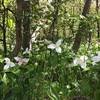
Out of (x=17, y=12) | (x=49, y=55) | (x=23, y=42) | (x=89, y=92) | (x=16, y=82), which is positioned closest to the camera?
(x=89, y=92)

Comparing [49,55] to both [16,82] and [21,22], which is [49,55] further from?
[21,22]

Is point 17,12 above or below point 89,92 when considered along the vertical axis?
above

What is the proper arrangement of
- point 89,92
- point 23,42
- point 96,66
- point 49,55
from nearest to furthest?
point 96,66 → point 89,92 → point 49,55 → point 23,42

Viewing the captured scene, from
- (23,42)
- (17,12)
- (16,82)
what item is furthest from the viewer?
(23,42)

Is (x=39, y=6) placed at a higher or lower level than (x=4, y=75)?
higher

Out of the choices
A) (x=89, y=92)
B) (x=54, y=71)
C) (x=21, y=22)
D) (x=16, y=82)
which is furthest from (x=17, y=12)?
(x=89, y=92)

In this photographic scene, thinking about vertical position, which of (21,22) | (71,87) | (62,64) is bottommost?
(71,87)

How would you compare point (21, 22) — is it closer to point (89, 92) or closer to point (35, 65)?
point (35, 65)

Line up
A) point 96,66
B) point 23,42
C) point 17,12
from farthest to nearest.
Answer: point 23,42
point 17,12
point 96,66

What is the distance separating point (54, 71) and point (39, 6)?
82.1 inches

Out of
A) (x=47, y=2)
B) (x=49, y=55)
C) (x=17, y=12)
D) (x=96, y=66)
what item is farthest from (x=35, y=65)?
(x=47, y=2)

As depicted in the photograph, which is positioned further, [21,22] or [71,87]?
[21,22]

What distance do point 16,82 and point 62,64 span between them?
2.07 ft

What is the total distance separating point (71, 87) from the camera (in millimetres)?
4070
